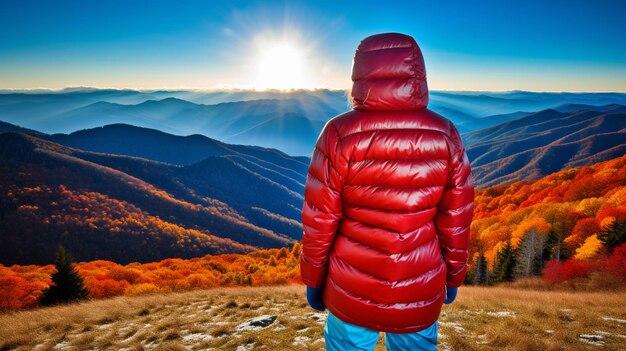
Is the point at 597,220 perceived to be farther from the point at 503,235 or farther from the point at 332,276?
the point at 332,276

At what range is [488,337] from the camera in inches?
228

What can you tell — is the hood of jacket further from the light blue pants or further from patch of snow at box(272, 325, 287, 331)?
patch of snow at box(272, 325, 287, 331)

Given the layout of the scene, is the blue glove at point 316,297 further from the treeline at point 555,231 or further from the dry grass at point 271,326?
the treeline at point 555,231

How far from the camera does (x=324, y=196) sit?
9.11 feet

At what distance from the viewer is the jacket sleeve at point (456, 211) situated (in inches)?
117

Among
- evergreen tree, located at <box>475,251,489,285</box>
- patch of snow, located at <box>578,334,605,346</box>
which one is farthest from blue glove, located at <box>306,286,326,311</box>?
evergreen tree, located at <box>475,251,489,285</box>

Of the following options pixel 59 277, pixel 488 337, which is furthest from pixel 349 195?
pixel 59 277

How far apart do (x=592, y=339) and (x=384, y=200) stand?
597cm

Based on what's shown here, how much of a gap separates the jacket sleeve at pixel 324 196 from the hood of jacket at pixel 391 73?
1.54ft

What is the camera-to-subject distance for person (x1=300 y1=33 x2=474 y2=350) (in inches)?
108

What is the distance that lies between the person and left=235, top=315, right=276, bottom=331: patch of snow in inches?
174

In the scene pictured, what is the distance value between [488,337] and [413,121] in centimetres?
520

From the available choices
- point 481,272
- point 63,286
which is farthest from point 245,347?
point 481,272

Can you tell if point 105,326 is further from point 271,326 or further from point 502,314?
point 502,314
